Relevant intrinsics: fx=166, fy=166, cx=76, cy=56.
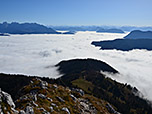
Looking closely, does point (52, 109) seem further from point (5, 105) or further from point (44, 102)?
point (5, 105)

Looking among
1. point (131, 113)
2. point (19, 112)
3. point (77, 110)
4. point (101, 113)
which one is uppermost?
point (19, 112)

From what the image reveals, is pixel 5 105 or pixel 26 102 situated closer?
pixel 5 105

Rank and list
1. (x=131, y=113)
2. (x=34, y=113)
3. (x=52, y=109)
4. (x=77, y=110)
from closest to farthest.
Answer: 1. (x=34, y=113)
2. (x=52, y=109)
3. (x=77, y=110)
4. (x=131, y=113)

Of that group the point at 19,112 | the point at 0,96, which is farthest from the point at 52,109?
the point at 0,96

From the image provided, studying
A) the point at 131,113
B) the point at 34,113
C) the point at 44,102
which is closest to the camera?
the point at 34,113

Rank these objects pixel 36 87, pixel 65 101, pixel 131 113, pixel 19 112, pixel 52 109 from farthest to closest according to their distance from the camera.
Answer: pixel 131 113
pixel 36 87
pixel 65 101
pixel 52 109
pixel 19 112

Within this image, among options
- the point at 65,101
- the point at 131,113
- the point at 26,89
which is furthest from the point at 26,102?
the point at 131,113

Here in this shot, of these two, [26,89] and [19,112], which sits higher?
[19,112]

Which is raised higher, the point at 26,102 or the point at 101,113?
the point at 26,102

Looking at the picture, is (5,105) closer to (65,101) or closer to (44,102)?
(44,102)
